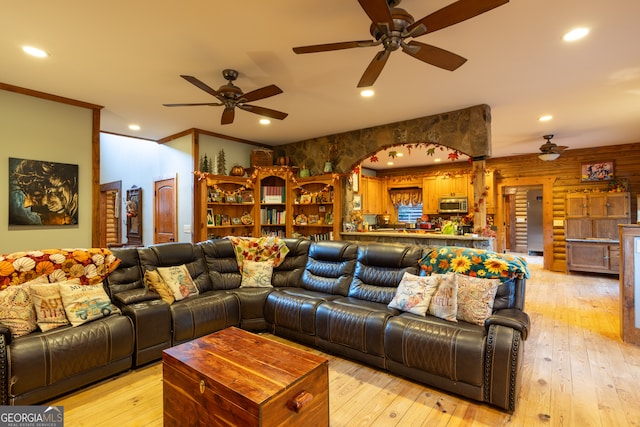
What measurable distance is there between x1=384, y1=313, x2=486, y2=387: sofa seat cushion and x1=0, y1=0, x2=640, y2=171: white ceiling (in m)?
2.30

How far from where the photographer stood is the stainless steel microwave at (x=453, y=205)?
25.8ft

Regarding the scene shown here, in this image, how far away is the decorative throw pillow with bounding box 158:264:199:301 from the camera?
3.12 meters

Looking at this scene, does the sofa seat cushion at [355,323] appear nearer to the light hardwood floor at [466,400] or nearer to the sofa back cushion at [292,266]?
the light hardwood floor at [466,400]

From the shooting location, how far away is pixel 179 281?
126 inches

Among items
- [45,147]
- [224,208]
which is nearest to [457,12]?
[45,147]

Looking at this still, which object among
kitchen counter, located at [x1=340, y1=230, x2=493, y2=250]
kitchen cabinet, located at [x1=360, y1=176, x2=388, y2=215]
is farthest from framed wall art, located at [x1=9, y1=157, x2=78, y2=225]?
kitchen cabinet, located at [x1=360, y1=176, x2=388, y2=215]

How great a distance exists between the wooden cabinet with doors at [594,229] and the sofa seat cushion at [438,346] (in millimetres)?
5886

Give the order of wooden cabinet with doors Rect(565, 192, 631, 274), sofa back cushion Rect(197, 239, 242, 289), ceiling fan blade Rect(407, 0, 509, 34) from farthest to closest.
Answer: wooden cabinet with doors Rect(565, 192, 631, 274) < sofa back cushion Rect(197, 239, 242, 289) < ceiling fan blade Rect(407, 0, 509, 34)

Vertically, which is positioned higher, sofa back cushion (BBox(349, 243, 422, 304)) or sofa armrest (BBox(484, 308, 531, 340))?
sofa back cushion (BBox(349, 243, 422, 304))

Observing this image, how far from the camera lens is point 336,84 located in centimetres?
342

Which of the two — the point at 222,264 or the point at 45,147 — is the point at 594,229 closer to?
the point at 222,264

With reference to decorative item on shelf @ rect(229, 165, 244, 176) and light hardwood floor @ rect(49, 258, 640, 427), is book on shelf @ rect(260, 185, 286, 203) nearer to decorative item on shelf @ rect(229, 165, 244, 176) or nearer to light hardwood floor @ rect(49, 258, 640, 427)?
decorative item on shelf @ rect(229, 165, 244, 176)

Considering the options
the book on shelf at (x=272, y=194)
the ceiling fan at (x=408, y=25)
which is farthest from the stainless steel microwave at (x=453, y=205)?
the ceiling fan at (x=408, y=25)

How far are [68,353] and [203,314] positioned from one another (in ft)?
3.51
